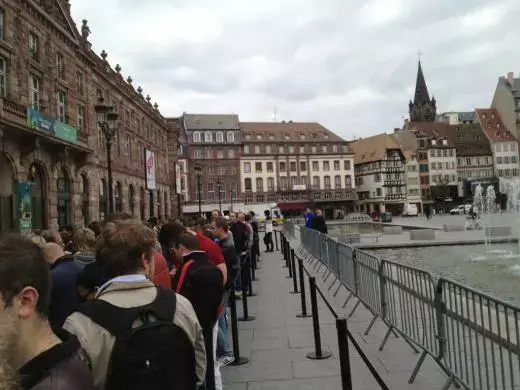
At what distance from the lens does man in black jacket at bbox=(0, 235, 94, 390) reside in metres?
1.53

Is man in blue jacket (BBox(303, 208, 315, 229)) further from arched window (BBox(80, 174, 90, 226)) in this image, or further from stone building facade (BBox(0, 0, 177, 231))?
arched window (BBox(80, 174, 90, 226))

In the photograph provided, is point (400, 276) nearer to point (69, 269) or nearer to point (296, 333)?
point (296, 333)

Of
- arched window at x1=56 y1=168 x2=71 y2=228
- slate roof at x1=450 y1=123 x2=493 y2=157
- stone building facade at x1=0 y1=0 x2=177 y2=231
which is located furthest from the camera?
slate roof at x1=450 y1=123 x2=493 y2=157

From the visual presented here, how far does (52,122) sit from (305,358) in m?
19.3

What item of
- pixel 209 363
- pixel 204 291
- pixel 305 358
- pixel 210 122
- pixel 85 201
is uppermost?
pixel 210 122

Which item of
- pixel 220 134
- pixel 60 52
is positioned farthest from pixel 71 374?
pixel 220 134

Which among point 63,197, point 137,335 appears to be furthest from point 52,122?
point 137,335

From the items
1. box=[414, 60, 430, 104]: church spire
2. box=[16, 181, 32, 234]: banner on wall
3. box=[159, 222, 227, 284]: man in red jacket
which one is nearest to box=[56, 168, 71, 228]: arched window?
box=[16, 181, 32, 234]: banner on wall

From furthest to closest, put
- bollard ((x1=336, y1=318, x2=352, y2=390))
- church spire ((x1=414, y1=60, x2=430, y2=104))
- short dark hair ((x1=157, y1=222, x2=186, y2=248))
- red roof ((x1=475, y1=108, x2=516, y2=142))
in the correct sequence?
1. church spire ((x1=414, y1=60, x2=430, y2=104))
2. red roof ((x1=475, y1=108, x2=516, y2=142))
3. short dark hair ((x1=157, y1=222, x2=186, y2=248))
4. bollard ((x1=336, y1=318, x2=352, y2=390))

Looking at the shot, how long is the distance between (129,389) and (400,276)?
3.69 metres

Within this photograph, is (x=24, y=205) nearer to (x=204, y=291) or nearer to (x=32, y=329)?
(x=204, y=291)

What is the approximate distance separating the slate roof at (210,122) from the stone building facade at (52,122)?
1606 inches

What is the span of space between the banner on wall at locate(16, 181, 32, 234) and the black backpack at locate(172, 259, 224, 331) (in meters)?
18.0

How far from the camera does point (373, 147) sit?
270 ft
